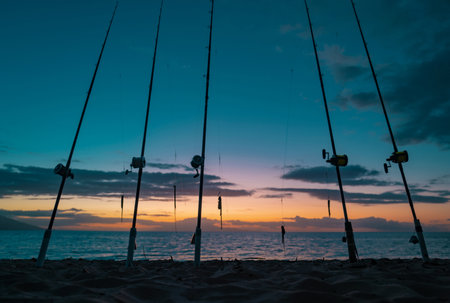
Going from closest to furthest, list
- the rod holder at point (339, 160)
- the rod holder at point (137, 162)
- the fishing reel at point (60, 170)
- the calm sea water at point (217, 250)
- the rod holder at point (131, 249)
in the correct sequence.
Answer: the rod holder at point (131, 249) → the fishing reel at point (60, 170) → the rod holder at point (137, 162) → the rod holder at point (339, 160) → the calm sea water at point (217, 250)

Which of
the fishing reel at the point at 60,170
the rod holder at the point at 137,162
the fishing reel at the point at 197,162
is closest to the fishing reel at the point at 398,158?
the fishing reel at the point at 197,162

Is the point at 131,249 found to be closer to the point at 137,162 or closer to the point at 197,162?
the point at 137,162

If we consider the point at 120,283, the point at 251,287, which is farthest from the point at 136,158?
the point at 251,287

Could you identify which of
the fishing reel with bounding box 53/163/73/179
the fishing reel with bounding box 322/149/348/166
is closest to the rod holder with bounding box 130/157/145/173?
the fishing reel with bounding box 53/163/73/179

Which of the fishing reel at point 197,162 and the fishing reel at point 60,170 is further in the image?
the fishing reel at point 197,162

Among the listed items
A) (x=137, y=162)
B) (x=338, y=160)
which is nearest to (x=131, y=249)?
A: (x=137, y=162)

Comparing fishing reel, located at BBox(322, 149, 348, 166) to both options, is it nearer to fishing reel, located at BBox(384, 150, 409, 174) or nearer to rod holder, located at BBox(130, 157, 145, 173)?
fishing reel, located at BBox(384, 150, 409, 174)

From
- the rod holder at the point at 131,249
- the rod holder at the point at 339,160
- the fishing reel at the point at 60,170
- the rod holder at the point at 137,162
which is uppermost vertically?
the rod holder at the point at 339,160

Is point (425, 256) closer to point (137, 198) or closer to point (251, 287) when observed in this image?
point (251, 287)

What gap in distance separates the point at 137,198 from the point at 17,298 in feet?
21.2

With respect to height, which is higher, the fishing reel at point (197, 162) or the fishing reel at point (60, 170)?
the fishing reel at point (197, 162)

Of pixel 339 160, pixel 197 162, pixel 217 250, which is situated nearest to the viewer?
pixel 197 162

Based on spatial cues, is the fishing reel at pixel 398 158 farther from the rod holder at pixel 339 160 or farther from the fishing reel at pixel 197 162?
the fishing reel at pixel 197 162

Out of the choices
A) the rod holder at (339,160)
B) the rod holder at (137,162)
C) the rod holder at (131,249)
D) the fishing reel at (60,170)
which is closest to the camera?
the rod holder at (131,249)
